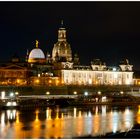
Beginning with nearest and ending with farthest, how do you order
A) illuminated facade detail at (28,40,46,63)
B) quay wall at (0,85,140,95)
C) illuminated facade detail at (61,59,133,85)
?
quay wall at (0,85,140,95) → illuminated facade detail at (61,59,133,85) → illuminated facade detail at (28,40,46,63)

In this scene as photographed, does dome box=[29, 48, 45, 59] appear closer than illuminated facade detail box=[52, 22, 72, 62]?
Yes

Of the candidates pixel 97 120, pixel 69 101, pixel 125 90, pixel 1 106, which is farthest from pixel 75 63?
pixel 97 120

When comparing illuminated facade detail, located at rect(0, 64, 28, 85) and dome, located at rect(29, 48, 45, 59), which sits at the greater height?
dome, located at rect(29, 48, 45, 59)

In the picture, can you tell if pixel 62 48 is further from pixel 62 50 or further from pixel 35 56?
pixel 35 56

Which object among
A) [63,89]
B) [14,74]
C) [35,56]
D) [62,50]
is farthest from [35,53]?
[63,89]

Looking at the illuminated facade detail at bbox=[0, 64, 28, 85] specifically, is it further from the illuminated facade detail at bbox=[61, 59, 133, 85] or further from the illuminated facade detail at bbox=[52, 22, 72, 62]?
the illuminated facade detail at bbox=[52, 22, 72, 62]

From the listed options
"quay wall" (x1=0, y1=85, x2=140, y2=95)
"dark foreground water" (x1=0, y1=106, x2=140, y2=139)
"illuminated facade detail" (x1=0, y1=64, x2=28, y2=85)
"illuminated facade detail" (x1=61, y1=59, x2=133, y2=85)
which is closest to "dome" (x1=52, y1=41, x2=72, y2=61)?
"illuminated facade detail" (x1=61, y1=59, x2=133, y2=85)
